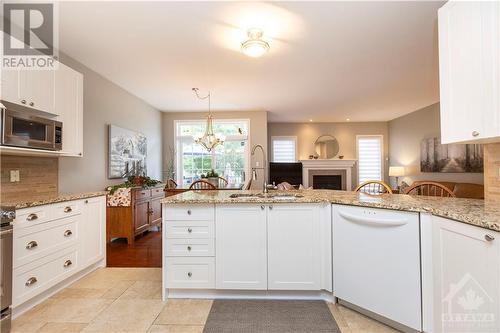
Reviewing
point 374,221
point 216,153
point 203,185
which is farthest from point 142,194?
point 374,221

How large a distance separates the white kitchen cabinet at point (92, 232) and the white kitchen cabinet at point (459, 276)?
311 centimetres

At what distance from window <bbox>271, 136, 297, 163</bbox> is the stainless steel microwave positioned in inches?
241

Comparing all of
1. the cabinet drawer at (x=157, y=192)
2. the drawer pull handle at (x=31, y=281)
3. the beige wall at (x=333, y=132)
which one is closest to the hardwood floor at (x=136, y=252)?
the cabinet drawer at (x=157, y=192)

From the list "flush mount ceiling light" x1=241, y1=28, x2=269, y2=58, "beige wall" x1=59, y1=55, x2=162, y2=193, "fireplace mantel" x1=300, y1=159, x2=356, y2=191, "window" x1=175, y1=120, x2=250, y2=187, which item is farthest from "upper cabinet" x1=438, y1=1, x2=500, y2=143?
"fireplace mantel" x1=300, y1=159, x2=356, y2=191

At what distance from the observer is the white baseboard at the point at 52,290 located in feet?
6.59

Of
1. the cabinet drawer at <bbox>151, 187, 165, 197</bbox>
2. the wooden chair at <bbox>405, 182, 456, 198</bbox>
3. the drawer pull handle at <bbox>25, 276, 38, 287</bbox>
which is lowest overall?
the drawer pull handle at <bbox>25, 276, 38, 287</bbox>

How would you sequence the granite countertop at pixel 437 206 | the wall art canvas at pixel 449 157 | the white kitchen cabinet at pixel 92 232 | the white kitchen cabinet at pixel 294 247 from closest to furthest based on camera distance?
the granite countertop at pixel 437 206 < the white kitchen cabinet at pixel 294 247 < the white kitchen cabinet at pixel 92 232 < the wall art canvas at pixel 449 157

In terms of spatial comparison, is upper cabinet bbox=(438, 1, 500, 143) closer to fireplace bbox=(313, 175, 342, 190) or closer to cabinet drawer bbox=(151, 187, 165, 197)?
cabinet drawer bbox=(151, 187, 165, 197)

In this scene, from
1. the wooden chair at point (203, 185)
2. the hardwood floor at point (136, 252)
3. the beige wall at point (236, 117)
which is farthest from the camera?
the beige wall at point (236, 117)

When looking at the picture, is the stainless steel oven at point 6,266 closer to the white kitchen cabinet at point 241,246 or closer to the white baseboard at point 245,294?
the white baseboard at point 245,294

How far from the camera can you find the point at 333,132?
26.2ft

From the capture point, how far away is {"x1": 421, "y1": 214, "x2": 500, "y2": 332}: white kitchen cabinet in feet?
3.91

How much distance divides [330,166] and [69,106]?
22.1 ft

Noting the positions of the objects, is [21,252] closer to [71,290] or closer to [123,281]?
[71,290]
